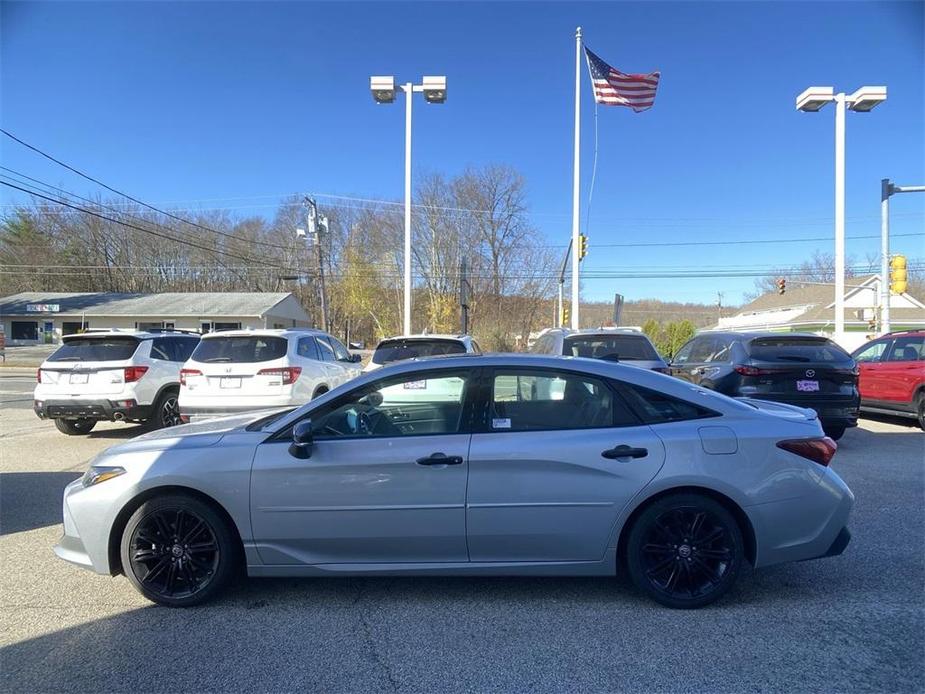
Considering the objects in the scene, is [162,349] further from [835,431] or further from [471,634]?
[835,431]

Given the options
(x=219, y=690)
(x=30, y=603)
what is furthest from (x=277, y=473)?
(x=30, y=603)

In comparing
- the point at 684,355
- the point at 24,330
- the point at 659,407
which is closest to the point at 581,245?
the point at 684,355

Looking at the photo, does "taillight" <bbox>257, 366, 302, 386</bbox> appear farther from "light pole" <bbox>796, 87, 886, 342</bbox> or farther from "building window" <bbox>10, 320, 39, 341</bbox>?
"building window" <bbox>10, 320, 39, 341</bbox>

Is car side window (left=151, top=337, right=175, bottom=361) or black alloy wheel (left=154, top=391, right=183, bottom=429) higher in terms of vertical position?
car side window (left=151, top=337, right=175, bottom=361)

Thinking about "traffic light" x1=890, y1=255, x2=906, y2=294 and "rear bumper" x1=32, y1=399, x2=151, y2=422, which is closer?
"rear bumper" x1=32, y1=399, x2=151, y2=422

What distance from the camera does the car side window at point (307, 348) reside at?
861 cm

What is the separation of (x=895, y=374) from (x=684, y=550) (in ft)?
30.5

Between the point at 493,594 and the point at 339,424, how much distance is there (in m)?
1.47

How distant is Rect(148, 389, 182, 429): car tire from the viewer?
9.06 m

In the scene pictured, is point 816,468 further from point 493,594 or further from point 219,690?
point 219,690

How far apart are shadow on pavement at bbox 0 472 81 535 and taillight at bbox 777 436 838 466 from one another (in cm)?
596

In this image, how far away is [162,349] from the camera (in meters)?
9.45

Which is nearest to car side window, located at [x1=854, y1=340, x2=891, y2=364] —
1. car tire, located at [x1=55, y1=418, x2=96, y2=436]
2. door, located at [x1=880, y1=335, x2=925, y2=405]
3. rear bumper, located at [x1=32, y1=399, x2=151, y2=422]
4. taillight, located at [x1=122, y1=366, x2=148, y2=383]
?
door, located at [x1=880, y1=335, x2=925, y2=405]

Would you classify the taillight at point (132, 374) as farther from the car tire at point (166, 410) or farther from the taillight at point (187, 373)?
the taillight at point (187, 373)
